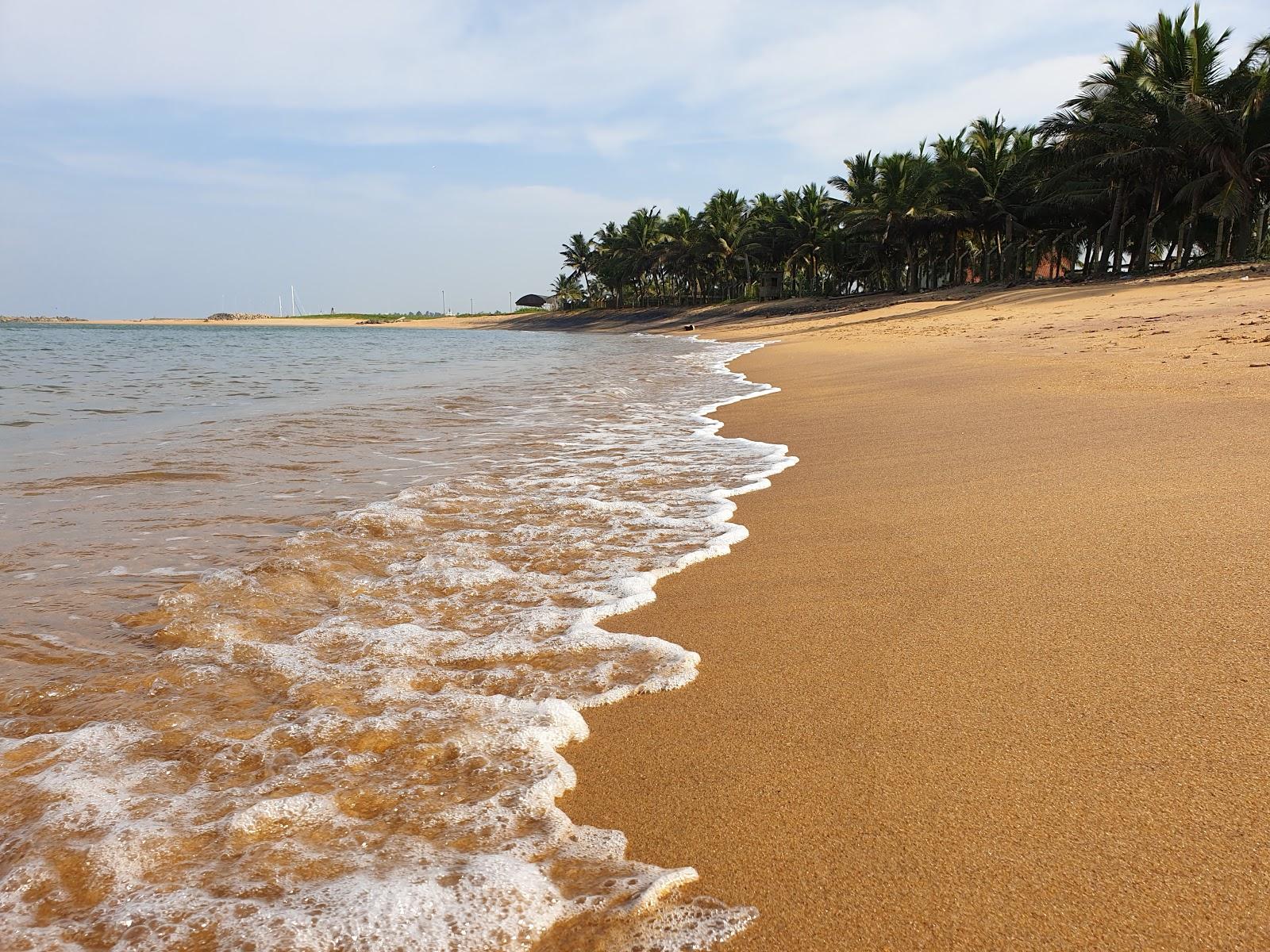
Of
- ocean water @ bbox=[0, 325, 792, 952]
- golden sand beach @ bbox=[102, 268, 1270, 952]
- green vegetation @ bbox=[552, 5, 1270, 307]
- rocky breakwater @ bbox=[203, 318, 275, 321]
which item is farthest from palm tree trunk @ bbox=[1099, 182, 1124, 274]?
rocky breakwater @ bbox=[203, 318, 275, 321]

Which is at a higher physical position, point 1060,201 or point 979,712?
point 1060,201

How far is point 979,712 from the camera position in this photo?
1.87 m

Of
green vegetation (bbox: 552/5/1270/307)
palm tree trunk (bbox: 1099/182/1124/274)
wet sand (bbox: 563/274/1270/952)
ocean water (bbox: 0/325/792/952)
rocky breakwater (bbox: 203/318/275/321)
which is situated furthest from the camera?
rocky breakwater (bbox: 203/318/275/321)

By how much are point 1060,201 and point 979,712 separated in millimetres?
33450

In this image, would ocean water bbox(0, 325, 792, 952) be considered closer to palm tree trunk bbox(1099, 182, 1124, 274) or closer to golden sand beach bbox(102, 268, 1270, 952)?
golden sand beach bbox(102, 268, 1270, 952)

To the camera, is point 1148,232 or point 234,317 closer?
point 1148,232

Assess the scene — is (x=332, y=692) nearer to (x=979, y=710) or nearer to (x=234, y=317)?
(x=979, y=710)

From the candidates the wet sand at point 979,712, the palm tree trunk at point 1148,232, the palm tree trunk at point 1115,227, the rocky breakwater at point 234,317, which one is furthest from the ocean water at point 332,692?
the rocky breakwater at point 234,317

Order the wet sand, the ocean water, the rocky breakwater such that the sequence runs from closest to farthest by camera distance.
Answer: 1. the wet sand
2. the ocean water
3. the rocky breakwater

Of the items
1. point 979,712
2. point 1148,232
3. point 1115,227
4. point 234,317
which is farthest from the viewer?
point 234,317

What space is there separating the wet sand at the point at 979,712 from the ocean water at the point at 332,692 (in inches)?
6.1

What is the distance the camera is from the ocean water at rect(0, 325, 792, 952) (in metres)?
1.42

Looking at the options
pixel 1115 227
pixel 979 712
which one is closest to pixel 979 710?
pixel 979 712

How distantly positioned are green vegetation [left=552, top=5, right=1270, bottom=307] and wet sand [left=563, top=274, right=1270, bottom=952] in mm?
24685
